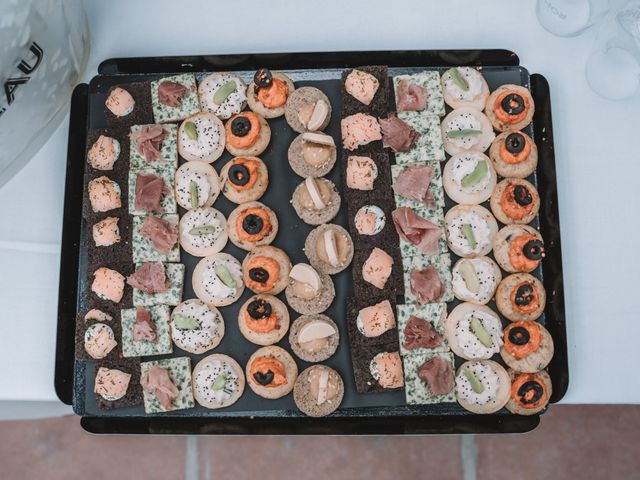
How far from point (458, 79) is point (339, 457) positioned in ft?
5.06

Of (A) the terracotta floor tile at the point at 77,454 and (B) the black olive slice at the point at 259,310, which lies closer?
(B) the black olive slice at the point at 259,310

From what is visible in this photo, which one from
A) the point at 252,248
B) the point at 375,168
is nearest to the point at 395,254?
the point at 375,168

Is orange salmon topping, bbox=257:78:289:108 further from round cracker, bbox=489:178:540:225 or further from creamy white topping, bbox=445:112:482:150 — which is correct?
round cracker, bbox=489:178:540:225

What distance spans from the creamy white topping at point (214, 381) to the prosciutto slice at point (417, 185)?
0.81 metres

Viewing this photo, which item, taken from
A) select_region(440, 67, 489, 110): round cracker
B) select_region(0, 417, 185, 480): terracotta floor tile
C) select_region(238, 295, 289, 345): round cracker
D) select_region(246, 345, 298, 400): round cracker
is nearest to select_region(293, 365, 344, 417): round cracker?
select_region(246, 345, 298, 400): round cracker

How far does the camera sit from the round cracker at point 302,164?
2053mm

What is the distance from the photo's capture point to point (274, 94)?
2.05 m

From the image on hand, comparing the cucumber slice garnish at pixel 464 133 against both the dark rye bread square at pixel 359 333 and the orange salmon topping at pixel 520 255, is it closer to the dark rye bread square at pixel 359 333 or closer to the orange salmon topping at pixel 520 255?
the orange salmon topping at pixel 520 255

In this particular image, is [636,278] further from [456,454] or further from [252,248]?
[252,248]

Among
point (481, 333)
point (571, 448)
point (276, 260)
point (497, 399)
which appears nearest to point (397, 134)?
point (276, 260)

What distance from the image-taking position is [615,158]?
83.8 inches

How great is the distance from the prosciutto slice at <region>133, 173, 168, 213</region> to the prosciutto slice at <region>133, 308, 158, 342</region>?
13.3 inches

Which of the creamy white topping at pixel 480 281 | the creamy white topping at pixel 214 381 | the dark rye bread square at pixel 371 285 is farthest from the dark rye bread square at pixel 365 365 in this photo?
the creamy white topping at pixel 214 381

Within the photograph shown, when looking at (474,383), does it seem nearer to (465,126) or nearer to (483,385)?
(483,385)
